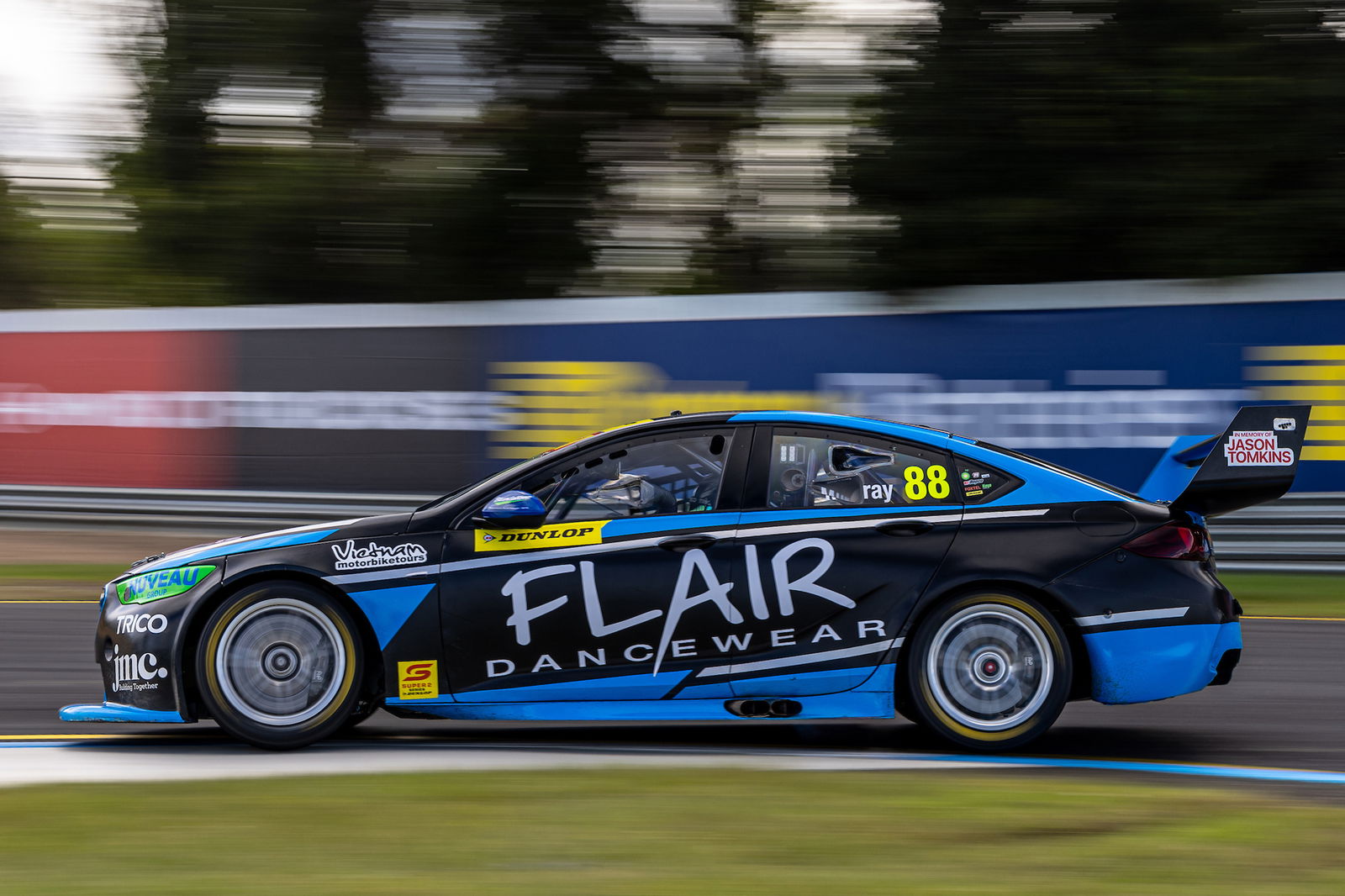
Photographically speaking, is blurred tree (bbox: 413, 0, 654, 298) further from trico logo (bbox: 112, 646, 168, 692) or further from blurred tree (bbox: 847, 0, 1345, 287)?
trico logo (bbox: 112, 646, 168, 692)

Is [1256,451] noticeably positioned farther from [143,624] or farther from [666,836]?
[143,624]

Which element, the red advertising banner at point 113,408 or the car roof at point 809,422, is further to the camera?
the red advertising banner at point 113,408

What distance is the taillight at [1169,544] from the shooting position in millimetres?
5840

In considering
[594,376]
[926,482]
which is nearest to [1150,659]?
[926,482]

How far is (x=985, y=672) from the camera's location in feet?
19.2

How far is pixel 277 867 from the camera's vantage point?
4.23 metres

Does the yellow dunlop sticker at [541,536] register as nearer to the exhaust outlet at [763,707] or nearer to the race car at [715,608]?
the race car at [715,608]

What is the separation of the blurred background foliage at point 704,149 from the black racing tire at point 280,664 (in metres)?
10.1

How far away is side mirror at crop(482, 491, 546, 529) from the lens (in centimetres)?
577

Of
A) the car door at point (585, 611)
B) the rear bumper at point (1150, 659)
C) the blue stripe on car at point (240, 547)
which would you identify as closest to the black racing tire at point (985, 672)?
the rear bumper at point (1150, 659)

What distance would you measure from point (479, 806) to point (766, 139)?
14.0 meters

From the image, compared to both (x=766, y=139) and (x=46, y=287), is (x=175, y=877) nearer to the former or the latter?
(x=766, y=139)

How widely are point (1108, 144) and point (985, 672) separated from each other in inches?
425

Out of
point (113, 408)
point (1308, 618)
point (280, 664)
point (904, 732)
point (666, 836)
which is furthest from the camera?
point (113, 408)
